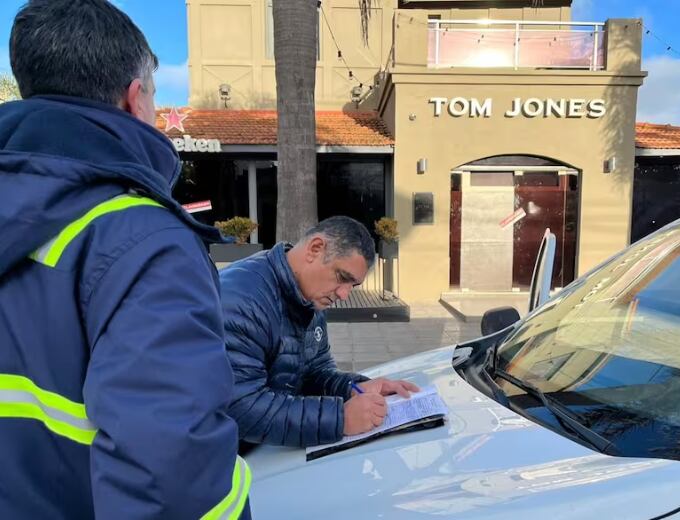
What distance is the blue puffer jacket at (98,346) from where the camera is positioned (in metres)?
0.79

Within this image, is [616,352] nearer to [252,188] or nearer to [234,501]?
[234,501]

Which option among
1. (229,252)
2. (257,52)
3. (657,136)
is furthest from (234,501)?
(257,52)

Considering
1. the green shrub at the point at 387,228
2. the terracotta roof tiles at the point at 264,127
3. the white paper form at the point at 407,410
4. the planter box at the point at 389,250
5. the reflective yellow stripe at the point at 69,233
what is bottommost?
the planter box at the point at 389,250

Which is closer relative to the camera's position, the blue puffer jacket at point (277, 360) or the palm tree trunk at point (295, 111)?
the blue puffer jacket at point (277, 360)

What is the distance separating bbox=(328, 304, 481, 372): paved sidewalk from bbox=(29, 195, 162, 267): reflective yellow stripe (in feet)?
17.0

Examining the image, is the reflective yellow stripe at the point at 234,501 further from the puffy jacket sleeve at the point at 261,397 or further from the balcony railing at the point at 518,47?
the balcony railing at the point at 518,47

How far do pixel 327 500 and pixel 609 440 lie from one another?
30.1 inches

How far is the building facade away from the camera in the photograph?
34.1 ft

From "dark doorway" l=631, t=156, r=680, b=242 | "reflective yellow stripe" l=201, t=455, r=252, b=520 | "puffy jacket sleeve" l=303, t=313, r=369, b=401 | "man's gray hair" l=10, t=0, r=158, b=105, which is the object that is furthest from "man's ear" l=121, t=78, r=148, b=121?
"dark doorway" l=631, t=156, r=680, b=242

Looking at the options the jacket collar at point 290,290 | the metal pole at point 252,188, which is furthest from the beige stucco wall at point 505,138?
the jacket collar at point 290,290

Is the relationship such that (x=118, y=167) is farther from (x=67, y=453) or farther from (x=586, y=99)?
(x=586, y=99)

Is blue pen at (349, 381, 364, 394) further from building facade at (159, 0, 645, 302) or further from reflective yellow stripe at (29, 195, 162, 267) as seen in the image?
building facade at (159, 0, 645, 302)

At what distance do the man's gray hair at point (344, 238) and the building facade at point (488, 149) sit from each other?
8.72 meters

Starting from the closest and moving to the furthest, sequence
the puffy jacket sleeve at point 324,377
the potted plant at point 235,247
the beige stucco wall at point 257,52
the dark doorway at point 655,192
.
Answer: the puffy jacket sleeve at point 324,377 < the potted plant at point 235,247 < the dark doorway at point 655,192 < the beige stucco wall at point 257,52
